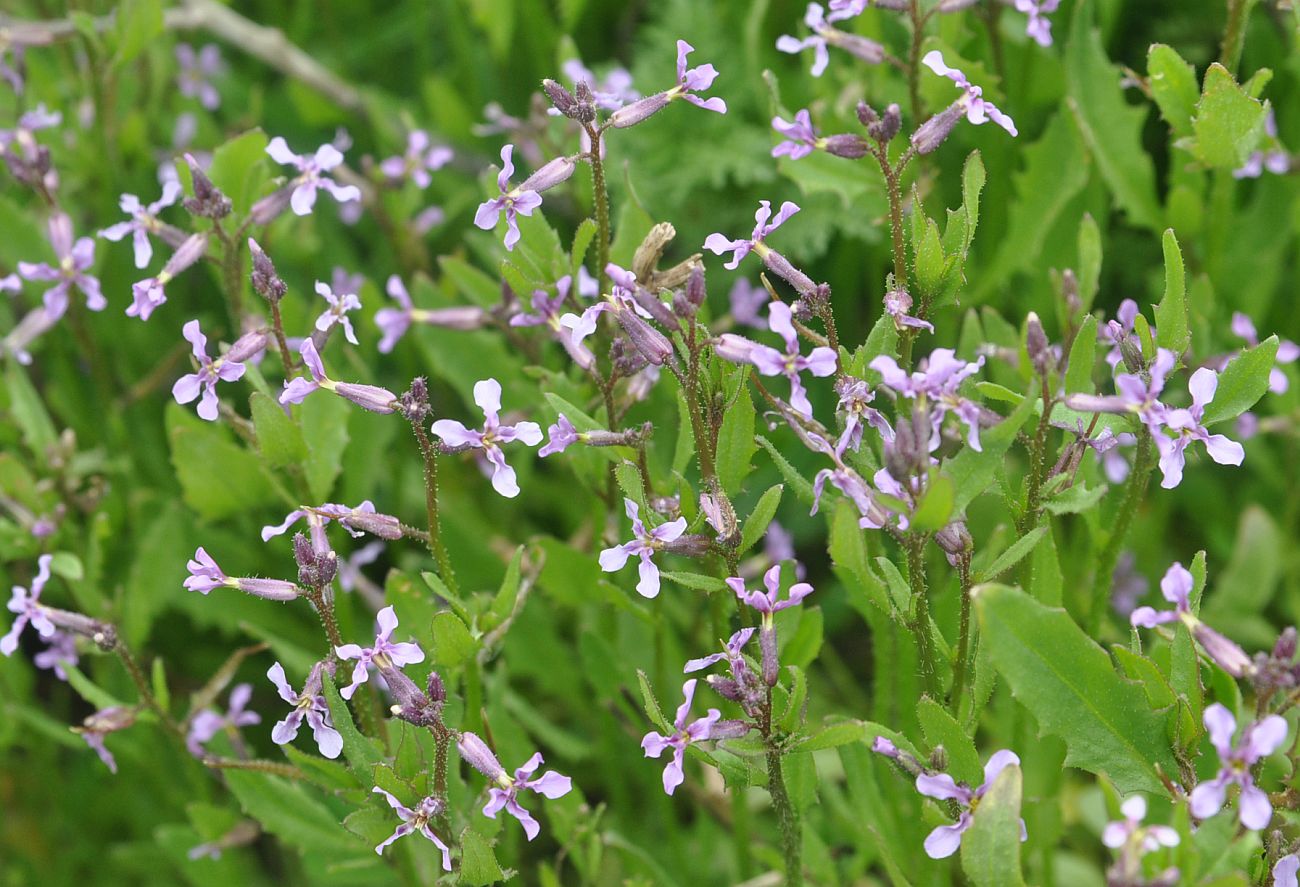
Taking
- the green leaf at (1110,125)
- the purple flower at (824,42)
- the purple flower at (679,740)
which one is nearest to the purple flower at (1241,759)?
the purple flower at (679,740)

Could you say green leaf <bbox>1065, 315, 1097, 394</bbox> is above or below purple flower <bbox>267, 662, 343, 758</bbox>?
above

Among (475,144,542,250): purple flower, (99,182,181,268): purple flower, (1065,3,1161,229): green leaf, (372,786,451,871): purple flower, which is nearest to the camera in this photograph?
(372,786,451,871): purple flower

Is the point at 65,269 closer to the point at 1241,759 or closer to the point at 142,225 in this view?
the point at 142,225

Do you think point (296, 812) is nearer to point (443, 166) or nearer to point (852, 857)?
point (852, 857)

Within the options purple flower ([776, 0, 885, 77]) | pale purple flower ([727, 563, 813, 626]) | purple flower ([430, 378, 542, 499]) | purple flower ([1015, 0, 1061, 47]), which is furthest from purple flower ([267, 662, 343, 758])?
purple flower ([1015, 0, 1061, 47])

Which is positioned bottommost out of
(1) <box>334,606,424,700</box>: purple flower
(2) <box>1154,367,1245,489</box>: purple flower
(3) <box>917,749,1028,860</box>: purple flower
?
(3) <box>917,749,1028,860</box>: purple flower

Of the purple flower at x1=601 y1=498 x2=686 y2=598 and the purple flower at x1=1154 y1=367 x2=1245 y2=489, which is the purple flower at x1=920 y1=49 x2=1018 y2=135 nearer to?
the purple flower at x1=1154 y1=367 x2=1245 y2=489

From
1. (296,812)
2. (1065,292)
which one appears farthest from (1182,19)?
(296,812)
